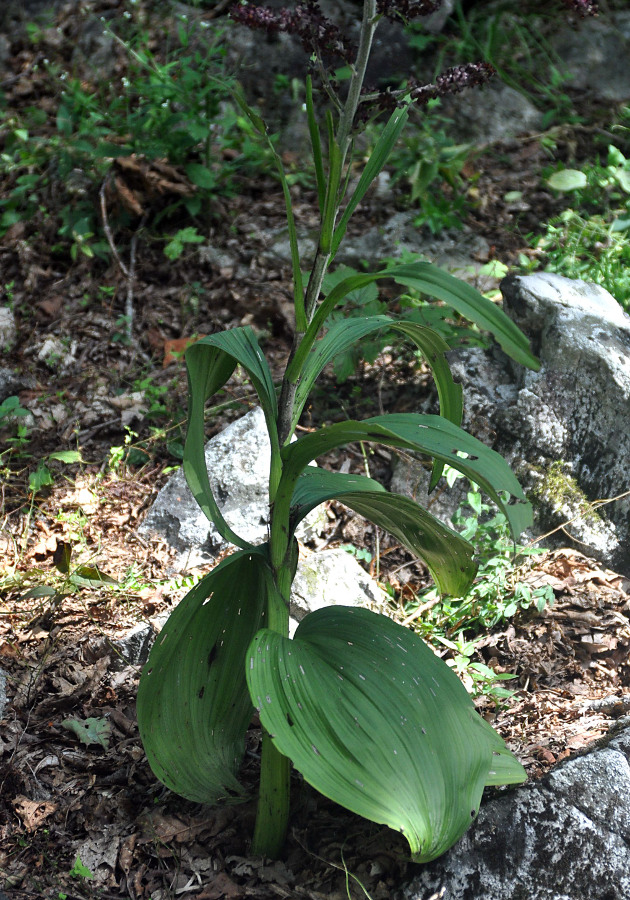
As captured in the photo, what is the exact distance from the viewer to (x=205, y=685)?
1.64 metres

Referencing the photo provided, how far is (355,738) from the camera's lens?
53.0 inches

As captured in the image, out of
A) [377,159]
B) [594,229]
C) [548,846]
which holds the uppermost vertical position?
[377,159]

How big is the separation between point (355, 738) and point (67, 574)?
138 cm


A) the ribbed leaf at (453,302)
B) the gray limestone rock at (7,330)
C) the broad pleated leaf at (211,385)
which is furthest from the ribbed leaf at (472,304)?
the gray limestone rock at (7,330)

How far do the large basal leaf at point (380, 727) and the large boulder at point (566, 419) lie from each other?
1.13 meters

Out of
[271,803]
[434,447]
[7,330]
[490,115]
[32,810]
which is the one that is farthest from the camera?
[490,115]

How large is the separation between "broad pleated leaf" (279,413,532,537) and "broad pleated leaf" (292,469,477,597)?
13cm

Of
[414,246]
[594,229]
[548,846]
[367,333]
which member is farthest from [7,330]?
[548,846]

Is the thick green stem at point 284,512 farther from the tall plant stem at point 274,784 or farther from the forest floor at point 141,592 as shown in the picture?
the forest floor at point 141,592

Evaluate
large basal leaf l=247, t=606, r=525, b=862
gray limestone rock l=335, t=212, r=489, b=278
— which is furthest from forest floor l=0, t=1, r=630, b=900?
large basal leaf l=247, t=606, r=525, b=862

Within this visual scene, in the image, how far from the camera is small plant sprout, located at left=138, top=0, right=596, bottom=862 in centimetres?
132

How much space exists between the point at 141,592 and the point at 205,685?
2.75 feet

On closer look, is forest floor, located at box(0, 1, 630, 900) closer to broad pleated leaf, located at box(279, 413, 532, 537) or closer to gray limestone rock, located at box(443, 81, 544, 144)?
gray limestone rock, located at box(443, 81, 544, 144)

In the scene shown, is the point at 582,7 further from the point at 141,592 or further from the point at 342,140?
the point at 141,592
